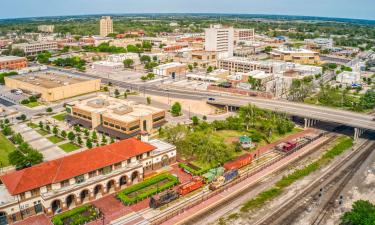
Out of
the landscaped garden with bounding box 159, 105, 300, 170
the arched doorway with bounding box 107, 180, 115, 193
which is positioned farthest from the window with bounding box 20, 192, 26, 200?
the landscaped garden with bounding box 159, 105, 300, 170

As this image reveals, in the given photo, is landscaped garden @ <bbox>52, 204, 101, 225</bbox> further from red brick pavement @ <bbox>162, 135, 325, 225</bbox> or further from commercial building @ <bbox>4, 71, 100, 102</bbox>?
commercial building @ <bbox>4, 71, 100, 102</bbox>

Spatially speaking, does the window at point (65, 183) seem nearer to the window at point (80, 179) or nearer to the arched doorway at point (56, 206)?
the window at point (80, 179)

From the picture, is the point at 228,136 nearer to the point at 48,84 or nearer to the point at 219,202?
the point at 219,202

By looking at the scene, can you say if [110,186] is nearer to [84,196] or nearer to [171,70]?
[84,196]

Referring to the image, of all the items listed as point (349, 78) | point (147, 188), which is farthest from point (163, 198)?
point (349, 78)

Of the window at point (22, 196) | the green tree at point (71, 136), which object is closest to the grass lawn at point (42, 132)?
the green tree at point (71, 136)

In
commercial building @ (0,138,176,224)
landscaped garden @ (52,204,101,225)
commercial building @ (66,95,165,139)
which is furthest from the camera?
commercial building @ (66,95,165,139)
